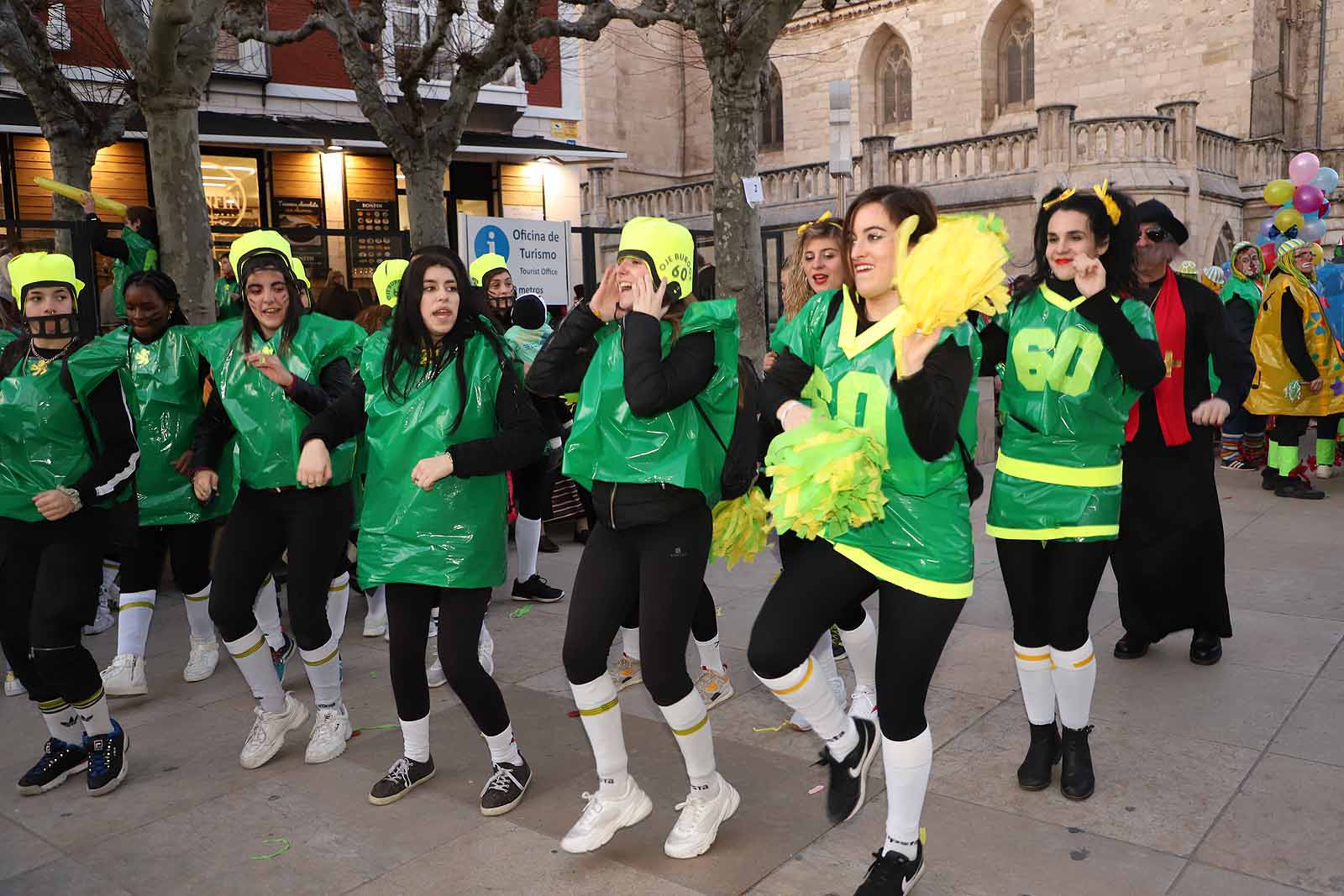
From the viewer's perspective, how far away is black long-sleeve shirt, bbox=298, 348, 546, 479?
11.4 feet

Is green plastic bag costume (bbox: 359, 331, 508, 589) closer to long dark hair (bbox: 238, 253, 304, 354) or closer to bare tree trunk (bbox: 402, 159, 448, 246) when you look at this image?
long dark hair (bbox: 238, 253, 304, 354)

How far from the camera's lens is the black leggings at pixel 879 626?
114 inches

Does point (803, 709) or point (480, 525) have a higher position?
point (480, 525)

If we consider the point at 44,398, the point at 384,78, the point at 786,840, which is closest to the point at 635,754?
the point at 786,840

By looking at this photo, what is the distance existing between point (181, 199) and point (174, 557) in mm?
3406

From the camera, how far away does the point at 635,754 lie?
427 cm

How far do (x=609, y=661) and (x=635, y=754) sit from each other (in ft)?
4.01

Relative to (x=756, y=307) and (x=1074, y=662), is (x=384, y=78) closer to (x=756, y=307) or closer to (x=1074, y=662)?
(x=756, y=307)

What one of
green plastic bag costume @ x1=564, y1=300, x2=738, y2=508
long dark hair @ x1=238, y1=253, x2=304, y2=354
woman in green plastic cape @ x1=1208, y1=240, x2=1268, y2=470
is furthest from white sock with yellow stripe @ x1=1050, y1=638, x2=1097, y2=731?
woman in green plastic cape @ x1=1208, y1=240, x2=1268, y2=470

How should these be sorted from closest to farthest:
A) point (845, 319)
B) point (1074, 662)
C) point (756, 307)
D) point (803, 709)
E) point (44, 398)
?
point (845, 319), point (803, 709), point (1074, 662), point (44, 398), point (756, 307)

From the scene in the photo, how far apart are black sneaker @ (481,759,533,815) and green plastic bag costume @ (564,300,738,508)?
1.14 meters

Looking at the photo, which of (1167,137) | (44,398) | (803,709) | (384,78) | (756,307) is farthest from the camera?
(1167,137)

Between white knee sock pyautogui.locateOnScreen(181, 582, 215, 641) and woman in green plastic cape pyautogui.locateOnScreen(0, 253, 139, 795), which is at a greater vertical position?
woman in green plastic cape pyautogui.locateOnScreen(0, 253, 139, 795)

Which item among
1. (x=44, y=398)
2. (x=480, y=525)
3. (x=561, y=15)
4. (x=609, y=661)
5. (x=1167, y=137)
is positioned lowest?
(x=609, y=661)
